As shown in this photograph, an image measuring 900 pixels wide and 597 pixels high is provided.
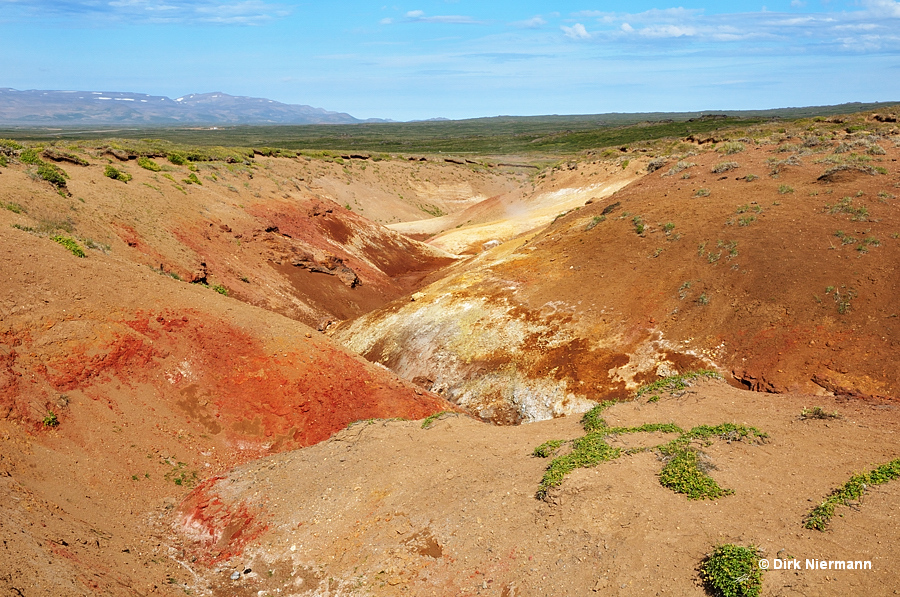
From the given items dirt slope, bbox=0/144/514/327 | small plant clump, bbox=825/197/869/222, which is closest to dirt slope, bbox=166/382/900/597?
small plant clump, bbox=825/197/869/222

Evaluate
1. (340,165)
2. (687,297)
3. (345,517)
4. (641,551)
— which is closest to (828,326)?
(687,297)

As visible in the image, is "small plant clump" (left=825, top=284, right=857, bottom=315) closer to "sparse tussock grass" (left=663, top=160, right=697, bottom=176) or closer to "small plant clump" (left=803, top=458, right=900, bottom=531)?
"small plant clump" (left=803, top=458, right=900, bottom=531)

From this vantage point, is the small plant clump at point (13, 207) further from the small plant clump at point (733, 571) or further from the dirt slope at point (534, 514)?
the small plant clump at point (733, 571)

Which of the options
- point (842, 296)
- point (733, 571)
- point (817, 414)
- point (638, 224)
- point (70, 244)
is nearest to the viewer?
point (733, 571)

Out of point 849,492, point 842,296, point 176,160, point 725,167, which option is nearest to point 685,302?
point 842,296

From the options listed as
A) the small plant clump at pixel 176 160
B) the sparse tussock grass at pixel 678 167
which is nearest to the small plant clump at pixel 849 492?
the sparse tussock grass at pixel 678 167

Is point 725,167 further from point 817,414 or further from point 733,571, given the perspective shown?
point 733,571

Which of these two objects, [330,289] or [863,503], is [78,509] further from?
[330,289]
